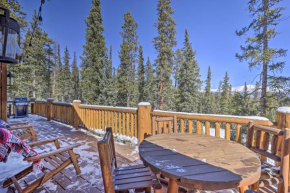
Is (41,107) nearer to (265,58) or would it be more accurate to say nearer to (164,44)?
(164,44)

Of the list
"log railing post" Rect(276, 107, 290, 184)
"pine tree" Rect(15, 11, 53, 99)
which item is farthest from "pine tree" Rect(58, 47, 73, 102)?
"log railing post" Rect(276, 107, 290, 184)

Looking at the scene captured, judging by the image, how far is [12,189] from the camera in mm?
1829

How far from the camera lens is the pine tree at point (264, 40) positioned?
27.2 feet

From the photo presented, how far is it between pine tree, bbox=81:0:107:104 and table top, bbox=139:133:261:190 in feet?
46.4

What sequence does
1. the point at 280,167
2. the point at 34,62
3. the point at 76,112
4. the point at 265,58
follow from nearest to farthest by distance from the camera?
the point at 280,167
the point at 76,112
the point at 265,58
the point at 34,62

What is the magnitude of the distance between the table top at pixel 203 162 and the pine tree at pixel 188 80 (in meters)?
13.8

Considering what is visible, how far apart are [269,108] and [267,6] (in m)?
6.18

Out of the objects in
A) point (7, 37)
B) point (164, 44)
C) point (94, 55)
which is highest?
point (164, 44)

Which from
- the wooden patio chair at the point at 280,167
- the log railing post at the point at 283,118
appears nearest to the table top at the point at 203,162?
the wooden patio chair at the point at 280,167

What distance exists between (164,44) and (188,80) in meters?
4.47

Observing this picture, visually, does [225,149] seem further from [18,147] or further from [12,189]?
[12,189]

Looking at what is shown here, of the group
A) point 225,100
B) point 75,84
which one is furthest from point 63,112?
point 225,100

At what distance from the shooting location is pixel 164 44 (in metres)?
14.0

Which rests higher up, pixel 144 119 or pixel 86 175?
pixel 144 119
